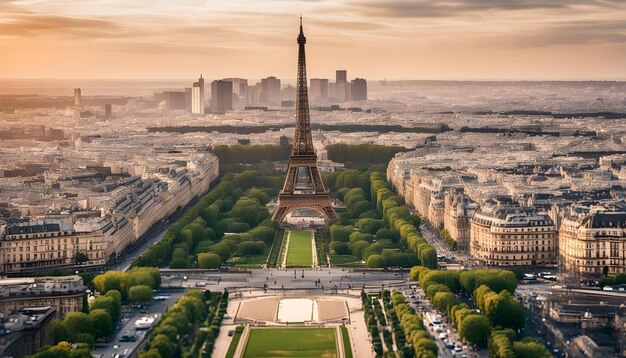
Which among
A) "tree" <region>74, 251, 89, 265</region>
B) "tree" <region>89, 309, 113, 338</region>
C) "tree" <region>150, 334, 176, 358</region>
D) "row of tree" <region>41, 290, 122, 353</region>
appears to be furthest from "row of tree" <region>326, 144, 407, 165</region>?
"tree" <region>150, 334, 176, 358</region>

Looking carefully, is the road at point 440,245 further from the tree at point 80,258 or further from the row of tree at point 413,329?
the tree at point 80,258

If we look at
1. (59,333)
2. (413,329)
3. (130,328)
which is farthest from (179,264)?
(413,329)

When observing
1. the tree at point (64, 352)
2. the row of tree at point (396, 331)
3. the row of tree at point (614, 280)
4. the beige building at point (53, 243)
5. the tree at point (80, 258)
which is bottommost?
the row of tree at point (396, 331)

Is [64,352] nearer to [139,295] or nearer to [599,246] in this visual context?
[139,295]

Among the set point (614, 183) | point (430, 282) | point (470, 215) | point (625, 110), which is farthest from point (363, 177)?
point (625, 110)

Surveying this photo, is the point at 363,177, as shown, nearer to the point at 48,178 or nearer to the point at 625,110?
the point at 48,178

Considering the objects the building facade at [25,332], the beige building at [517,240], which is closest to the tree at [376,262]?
the beige building at [517,240]
